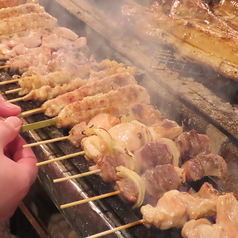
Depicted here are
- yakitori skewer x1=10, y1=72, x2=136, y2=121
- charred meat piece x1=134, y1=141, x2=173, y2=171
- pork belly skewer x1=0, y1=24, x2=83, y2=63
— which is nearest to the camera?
charred meat piece x1=134, y1=141, x2=173, y2=171

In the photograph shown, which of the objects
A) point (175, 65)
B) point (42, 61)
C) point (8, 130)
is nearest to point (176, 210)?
point (8, 130)

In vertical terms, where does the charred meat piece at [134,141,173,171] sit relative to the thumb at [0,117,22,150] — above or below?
above

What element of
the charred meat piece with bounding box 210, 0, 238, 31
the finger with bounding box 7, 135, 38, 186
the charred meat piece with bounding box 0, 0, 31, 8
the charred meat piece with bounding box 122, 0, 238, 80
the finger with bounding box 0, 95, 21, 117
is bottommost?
the finger with bounding box 7, 135, 38, 186

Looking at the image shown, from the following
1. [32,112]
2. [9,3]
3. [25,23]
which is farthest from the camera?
[9,3]

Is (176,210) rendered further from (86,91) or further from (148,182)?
(86,91)

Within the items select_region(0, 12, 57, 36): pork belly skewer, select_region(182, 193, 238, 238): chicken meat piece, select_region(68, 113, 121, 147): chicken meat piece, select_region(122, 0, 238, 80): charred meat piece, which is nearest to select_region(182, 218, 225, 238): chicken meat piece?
select_region(182, 193, 238, 238): chicken meat piece

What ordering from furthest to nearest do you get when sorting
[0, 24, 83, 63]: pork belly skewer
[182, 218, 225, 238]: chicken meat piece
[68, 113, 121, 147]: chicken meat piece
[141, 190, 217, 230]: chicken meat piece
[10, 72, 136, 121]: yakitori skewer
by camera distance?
[0, 24, 83, 63]: pork belly skewer → [10, 72, 136, 121]: yakitori skewer → [68, 113, 121, 147]: chicken meat piece → [141, 190, 217, 230]: chicken meat piece → [182, 218, 225, 238]: chicken meat piece

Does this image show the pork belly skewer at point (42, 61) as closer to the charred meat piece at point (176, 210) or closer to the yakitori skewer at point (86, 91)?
the yakitori skewer at point (86, 91)

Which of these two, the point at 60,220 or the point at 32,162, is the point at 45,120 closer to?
the point at 32,162

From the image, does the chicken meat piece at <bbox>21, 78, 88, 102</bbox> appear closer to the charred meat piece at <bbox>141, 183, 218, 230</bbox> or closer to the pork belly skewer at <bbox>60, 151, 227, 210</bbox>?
the pork belly skewer at <bbox>60, 151, 227, 210</bbox>

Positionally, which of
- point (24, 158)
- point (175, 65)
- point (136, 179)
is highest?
point (175, 65)
